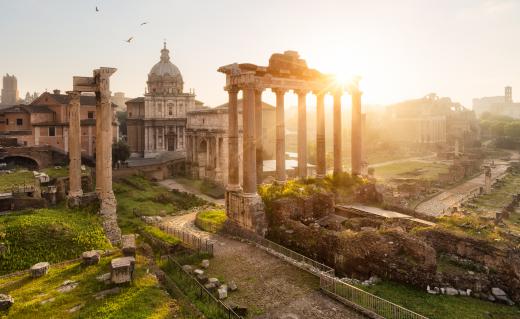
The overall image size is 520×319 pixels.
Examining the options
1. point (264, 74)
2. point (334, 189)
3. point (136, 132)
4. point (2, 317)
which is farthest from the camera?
point (136, 132)

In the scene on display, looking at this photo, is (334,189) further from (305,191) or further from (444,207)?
(444,207)

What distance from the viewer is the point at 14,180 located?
27.9 m

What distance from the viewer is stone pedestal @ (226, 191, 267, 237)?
66.1 feet

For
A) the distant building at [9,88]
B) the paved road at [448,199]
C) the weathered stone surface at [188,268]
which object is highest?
the distant building at [9,88]

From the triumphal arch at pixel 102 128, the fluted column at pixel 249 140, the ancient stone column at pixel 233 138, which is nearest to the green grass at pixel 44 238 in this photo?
the triumphal arch at pixel 102 128

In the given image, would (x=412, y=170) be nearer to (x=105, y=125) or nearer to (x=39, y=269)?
(x=105, y=125)

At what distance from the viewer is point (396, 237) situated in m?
15.0

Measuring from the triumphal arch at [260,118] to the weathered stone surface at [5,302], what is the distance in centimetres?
1113

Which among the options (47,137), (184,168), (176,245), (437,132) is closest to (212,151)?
(184,168)

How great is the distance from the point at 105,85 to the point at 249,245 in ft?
39.4

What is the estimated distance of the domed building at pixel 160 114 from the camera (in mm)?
58531

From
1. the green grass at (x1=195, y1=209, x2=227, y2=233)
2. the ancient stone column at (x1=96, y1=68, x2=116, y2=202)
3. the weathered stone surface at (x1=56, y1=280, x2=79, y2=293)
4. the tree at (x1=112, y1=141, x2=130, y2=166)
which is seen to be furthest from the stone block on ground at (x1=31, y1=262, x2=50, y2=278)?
the tree at (x1=112, y1=141, x2=130, y2=166)

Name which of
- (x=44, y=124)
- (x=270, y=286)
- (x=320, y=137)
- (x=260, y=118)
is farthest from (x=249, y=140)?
(x=44, y=124)

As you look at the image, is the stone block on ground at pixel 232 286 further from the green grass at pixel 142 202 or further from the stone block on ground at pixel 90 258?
the green grass at pixel 142 202
